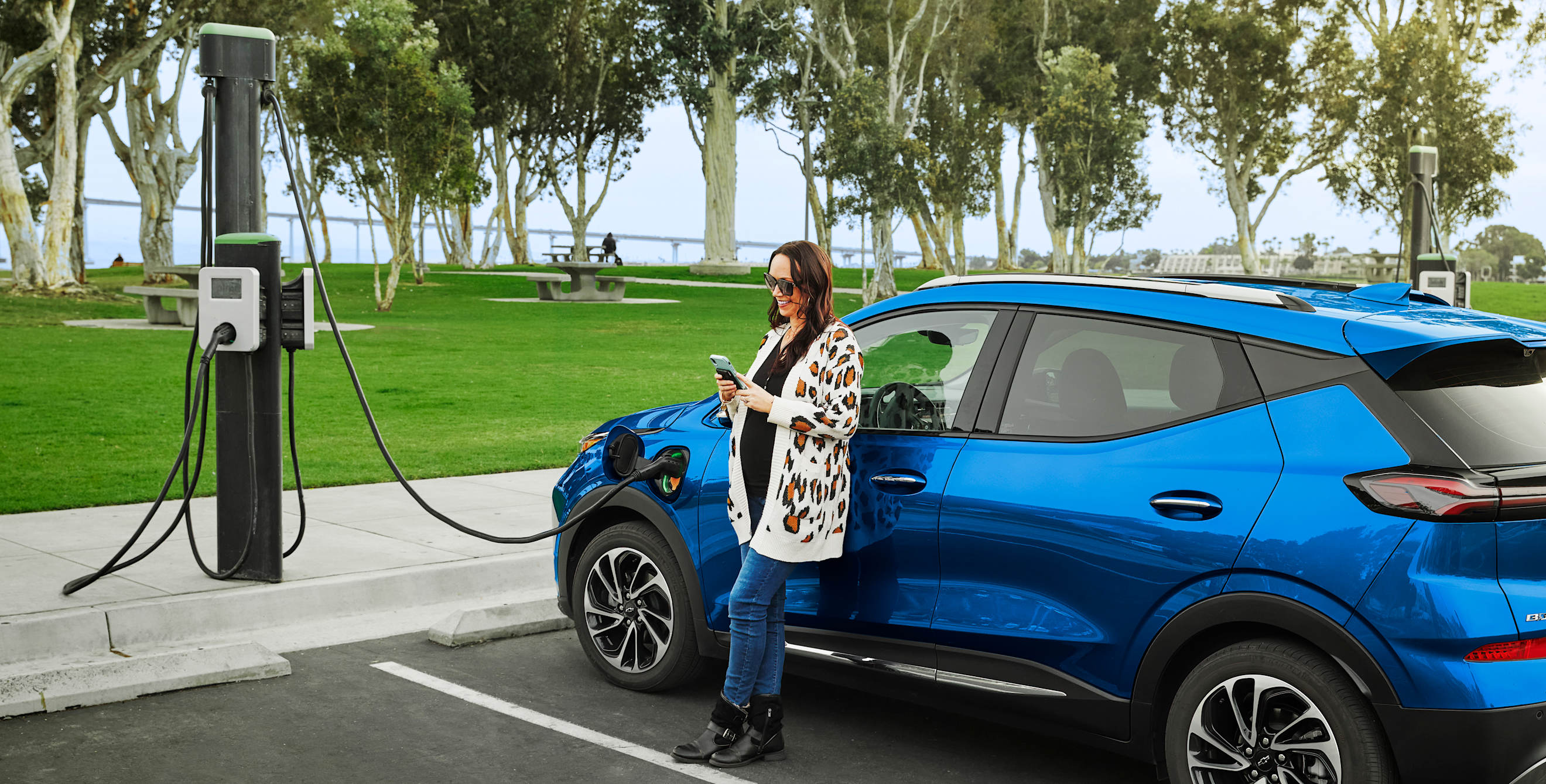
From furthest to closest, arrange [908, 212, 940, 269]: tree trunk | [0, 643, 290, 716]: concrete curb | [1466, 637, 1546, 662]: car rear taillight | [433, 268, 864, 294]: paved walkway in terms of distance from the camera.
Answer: [908, 212, 940, 269]: tree trunk
[433, 268, 864, 294]: paved walkway
[0, 643, 290, 716]: concrete curb
[1466, 637, 1546, 662]: car rear taillight

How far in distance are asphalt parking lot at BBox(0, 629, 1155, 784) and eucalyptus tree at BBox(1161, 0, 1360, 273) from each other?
150 feet

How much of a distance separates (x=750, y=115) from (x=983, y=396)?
151 feet

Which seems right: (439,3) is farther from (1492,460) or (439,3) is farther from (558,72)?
(1492,460)

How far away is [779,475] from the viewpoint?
14.9ft

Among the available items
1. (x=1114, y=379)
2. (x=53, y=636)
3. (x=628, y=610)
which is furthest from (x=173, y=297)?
(x=1114, y=379)

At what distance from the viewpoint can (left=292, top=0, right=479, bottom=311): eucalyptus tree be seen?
96.0ft

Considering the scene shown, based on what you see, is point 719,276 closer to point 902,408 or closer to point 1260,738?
point 902,408

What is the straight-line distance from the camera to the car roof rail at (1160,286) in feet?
13.3

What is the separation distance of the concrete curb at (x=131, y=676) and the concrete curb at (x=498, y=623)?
0.77 metres

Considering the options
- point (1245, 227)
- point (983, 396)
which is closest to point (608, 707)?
point (983, 396)

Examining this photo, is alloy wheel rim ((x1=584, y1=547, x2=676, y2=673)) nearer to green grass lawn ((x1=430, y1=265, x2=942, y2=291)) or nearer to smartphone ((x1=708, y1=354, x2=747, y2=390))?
smartphone ((x1=708, y1=354, x2=747, y2=390))

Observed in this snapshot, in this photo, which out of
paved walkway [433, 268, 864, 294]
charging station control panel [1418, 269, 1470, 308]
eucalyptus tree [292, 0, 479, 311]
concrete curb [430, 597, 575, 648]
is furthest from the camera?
paved walkway [433, 268, 864, 294]

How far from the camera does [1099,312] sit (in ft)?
14.4

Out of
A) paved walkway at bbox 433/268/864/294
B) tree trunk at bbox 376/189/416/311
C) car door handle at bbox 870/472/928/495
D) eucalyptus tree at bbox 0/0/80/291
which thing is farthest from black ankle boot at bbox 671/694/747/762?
paved walkway at bbox 433/268/864/294
